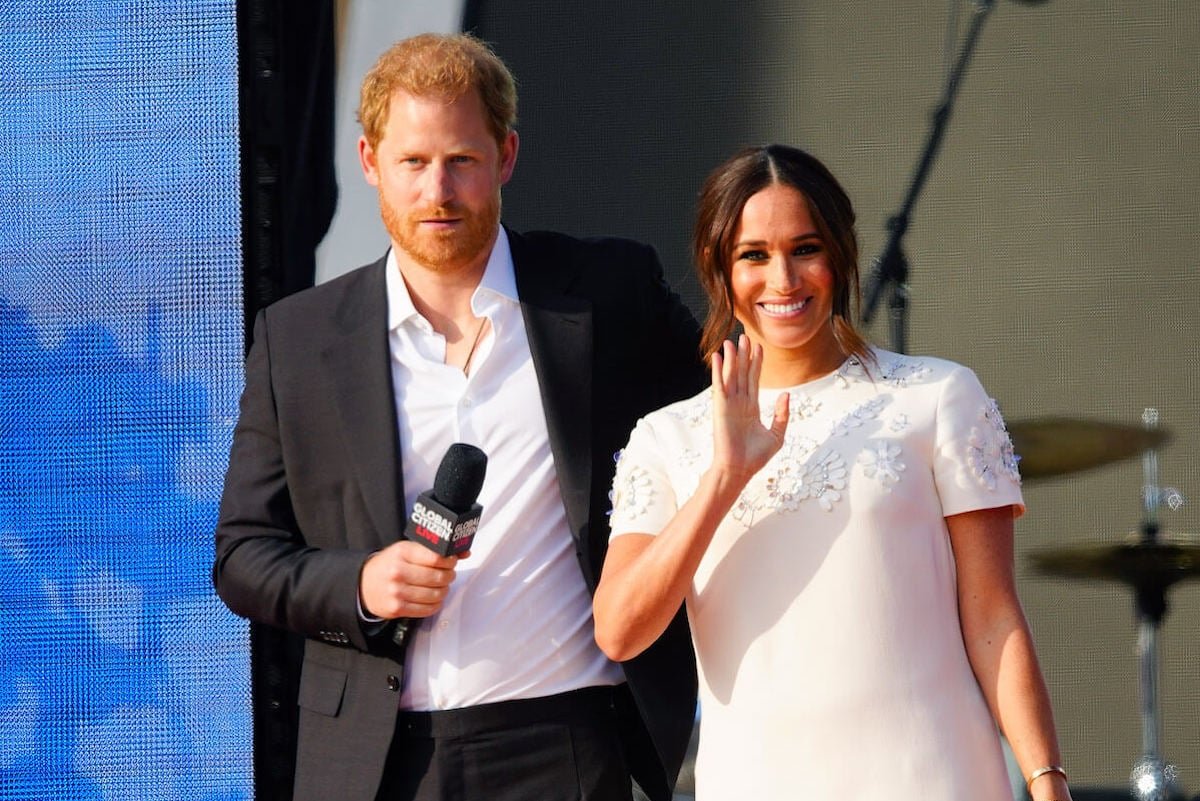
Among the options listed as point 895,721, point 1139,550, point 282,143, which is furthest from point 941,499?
point 282,143

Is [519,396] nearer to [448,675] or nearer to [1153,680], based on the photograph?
[448,675]

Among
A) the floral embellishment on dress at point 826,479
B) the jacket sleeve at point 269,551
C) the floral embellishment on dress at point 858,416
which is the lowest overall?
the jacket sleeve at point 269,551

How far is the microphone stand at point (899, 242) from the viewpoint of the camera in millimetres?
2740

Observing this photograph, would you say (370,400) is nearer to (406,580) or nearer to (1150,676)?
(406,580)

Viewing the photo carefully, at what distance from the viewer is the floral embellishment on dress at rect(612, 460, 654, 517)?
1.96 metres

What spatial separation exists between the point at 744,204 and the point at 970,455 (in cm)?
45

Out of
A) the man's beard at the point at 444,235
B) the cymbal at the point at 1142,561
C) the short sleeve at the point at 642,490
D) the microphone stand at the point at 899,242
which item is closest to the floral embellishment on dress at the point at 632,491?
the short sleeve at the point at 642,490

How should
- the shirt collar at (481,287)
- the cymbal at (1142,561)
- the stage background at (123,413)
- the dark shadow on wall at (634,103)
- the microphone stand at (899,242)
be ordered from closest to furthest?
1. the shirt collar at (481,287)
2. the cymbal at (1142,561)
3. the microphone stand at (899,242)
4. the dark shadow on wall at (634,103)
5. the stage background at (123,413)

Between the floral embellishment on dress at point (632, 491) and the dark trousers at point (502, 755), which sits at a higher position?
the floral embellishment on dress at point (632, 491)

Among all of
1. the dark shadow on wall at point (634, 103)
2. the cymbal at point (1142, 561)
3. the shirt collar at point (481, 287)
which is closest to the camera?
the shirt collar at point (481, 287)

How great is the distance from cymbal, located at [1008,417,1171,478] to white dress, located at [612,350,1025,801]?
778 mm

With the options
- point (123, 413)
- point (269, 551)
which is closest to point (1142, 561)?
point (269, 551)

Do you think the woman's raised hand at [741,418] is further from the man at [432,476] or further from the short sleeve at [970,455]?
the man at [432,476]

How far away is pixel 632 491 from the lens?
6.49ft
